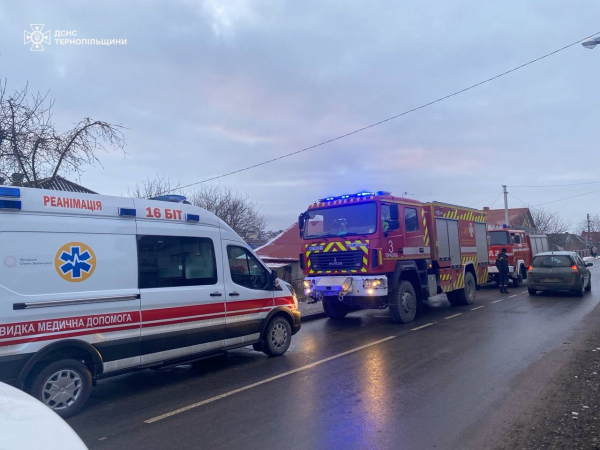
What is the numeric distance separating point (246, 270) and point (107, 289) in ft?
8.21

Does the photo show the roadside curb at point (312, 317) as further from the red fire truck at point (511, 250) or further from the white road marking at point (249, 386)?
the red fire truck at point (511, 250)

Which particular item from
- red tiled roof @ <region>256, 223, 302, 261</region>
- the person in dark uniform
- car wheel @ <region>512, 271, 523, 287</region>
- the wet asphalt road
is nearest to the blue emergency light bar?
the wet asphalt road

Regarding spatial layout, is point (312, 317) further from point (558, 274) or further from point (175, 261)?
point (558, 274)

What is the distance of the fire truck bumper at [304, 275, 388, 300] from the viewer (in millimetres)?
10281

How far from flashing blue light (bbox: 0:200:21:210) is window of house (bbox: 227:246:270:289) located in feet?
10.3

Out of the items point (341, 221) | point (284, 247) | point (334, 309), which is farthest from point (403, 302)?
point (284, 247)

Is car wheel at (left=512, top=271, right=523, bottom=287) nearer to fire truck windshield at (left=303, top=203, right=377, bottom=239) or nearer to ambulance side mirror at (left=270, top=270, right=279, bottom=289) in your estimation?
fire truck windshield at (left=303, top=203, right=377, bottom=239)

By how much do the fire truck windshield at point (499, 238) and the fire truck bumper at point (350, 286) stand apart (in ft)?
39.2

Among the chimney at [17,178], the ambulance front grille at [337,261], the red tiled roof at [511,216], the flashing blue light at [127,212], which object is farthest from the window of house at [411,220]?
the red tiled roof at [511,216]

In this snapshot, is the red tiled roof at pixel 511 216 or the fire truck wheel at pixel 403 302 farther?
the red tiled roof at pixel 511 216

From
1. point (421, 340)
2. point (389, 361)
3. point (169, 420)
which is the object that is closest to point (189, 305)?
point (169, 420)

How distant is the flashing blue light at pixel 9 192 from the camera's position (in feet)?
16.0

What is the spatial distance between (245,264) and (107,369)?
109 inches

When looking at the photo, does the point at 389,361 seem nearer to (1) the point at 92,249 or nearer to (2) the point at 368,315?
(1) the point at 92,249
